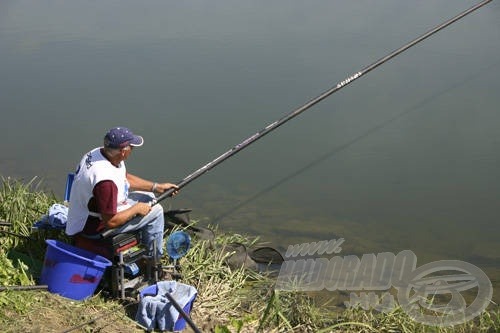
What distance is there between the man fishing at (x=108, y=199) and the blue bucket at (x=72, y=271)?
0.14m

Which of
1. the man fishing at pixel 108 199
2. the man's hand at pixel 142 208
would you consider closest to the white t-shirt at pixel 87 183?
the man fishing at pixel 108 199

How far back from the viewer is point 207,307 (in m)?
3.43

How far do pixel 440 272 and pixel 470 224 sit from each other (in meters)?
0.82

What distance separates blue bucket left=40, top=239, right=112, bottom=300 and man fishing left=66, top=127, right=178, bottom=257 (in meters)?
0.14

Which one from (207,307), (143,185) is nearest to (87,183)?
(143,185)

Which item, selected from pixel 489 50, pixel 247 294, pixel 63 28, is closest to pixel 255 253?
pixel 247 294

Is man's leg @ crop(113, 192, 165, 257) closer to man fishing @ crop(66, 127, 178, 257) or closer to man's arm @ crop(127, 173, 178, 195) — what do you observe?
man fishing @ crop(66, 127, 178, 257)

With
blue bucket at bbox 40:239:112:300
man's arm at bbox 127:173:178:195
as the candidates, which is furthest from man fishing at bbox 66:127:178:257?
man's arm at bbox 127:173:178:195

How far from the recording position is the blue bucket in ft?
10.6

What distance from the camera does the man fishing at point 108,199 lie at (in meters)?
3.16

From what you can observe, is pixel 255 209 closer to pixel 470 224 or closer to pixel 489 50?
pixel 470 224

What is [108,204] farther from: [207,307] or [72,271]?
[207,307]

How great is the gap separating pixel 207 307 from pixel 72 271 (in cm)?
72

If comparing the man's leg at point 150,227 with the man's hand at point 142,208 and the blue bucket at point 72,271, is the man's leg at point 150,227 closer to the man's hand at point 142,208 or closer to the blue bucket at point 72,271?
the man's hand at point 142,208
